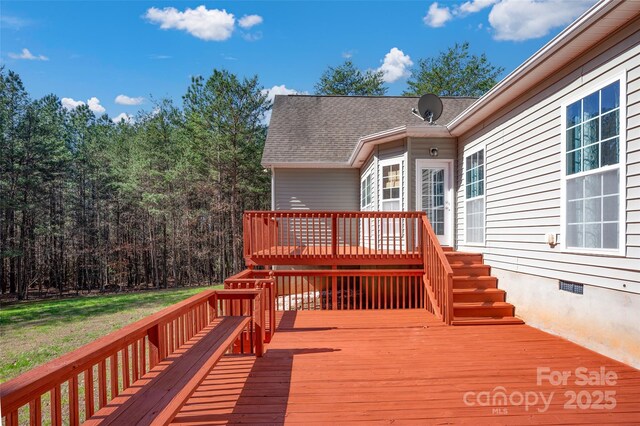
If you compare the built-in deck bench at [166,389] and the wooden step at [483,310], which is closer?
the built-in deck bench at [166,389]

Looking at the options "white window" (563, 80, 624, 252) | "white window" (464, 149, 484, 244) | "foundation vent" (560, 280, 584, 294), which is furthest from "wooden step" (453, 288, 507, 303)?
"white window" (563, 80, 624, 252)

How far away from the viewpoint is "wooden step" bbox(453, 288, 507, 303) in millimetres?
5844

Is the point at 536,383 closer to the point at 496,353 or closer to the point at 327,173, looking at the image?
the point at 496,353

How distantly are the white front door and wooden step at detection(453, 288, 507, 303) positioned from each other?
A: 2.00 m

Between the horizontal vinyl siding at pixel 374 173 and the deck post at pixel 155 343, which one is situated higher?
the horizontal vinyl siding at pixel 374 173

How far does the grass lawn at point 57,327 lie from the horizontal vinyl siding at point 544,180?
29.7 feet

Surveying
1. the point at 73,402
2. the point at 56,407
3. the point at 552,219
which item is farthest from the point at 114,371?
the point at 552,219

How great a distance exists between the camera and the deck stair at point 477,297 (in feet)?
18.0

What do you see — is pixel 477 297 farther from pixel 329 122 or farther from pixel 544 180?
pixel 329 122

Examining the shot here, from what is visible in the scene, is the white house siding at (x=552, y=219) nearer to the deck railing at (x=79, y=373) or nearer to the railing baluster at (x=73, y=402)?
the deck railing at (x=79, y=373)

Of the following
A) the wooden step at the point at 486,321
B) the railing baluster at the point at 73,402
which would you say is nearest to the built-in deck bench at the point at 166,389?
the railing baluster at the point at 73,402

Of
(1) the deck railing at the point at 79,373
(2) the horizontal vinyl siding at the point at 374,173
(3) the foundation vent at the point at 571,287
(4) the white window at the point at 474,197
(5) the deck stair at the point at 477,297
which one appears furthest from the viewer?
(2) the horizontal vinyl siding at the point at 374,173

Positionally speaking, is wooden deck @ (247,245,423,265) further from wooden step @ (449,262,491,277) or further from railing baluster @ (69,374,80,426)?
railing baluster @ (69,374,80,426)

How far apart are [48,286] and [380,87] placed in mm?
27941
